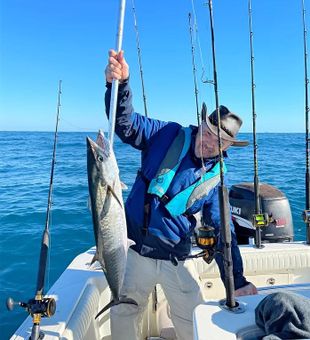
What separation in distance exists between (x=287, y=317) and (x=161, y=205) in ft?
4.07

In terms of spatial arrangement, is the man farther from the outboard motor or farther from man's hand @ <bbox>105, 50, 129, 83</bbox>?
the outboard motor

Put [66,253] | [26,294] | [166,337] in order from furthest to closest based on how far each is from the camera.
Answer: [66,253] < [26,294] < [166,337]

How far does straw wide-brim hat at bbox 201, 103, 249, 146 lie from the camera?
8.69 ft

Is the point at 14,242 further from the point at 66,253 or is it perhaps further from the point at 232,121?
the point at 232,121

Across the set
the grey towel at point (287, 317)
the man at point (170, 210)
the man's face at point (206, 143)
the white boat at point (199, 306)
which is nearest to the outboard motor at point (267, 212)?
the white boat at point (199, 306)

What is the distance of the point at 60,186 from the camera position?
1219 centimetres

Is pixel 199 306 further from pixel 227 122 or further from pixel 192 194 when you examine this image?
pixel 227 122

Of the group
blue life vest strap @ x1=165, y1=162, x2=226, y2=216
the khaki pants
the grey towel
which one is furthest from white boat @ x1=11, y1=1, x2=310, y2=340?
blue life vest strap @ x1=165, y1=162, x2=226, y2=216

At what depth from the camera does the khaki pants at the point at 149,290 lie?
9.09 ft

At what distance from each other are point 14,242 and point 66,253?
1221 mm

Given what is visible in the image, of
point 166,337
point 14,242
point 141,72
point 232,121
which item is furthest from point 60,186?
point 232,121

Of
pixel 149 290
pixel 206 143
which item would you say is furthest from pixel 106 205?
pixel 149 290

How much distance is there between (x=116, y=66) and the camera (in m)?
2.05

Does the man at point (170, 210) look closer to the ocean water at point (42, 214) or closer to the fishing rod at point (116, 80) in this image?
the fishing rod at point (116, 80)
